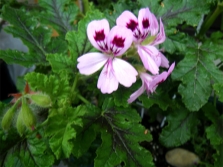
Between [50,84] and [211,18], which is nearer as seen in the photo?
[50,84]

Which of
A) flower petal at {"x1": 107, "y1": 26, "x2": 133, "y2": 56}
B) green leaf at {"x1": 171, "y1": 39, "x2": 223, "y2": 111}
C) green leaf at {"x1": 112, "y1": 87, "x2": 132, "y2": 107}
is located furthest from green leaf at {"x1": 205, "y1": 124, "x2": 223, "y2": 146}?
flower petal at {"x1": 107, "y1": 26, "x2": 133, "y2": 56}

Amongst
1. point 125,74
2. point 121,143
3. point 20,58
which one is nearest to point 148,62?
point 125,74

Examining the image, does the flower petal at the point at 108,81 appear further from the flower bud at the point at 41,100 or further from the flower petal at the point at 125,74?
the flower bud at the point at 41,100

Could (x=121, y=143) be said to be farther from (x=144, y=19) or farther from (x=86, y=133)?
(x=144, y=19)

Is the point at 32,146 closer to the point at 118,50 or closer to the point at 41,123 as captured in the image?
the point at 41,123

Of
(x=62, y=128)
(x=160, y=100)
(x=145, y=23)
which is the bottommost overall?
(x=160, y=100)

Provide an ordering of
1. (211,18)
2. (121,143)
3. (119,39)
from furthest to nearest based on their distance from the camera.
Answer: (211,18)
(121,143)
(119,39)

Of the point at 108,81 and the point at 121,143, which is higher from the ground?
the point at 108,81
